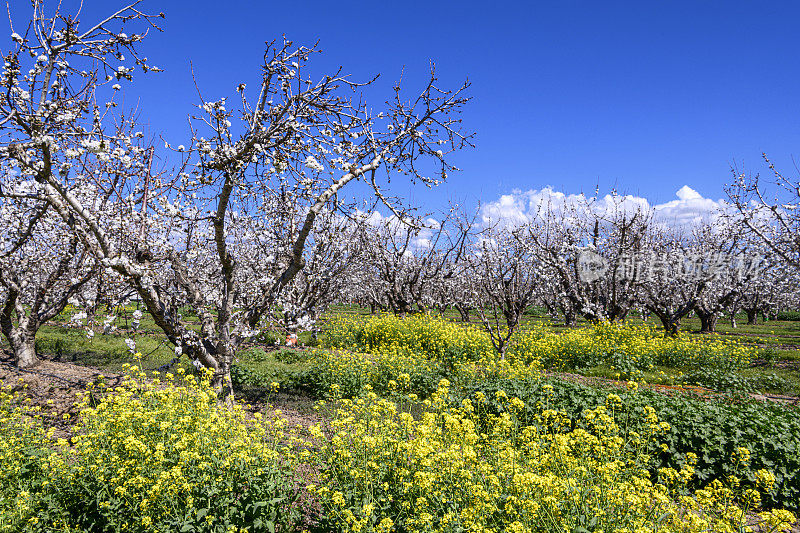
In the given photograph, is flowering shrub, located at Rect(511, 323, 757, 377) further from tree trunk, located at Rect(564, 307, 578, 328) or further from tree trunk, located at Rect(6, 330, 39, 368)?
tree trunk, located at Rect(6, 330, 39, 368)

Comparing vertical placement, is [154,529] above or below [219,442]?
below

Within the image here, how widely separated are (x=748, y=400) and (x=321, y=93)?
9.21m

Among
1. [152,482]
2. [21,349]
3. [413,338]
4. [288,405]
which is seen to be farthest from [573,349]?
[21,349]

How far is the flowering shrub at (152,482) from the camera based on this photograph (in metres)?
3.56

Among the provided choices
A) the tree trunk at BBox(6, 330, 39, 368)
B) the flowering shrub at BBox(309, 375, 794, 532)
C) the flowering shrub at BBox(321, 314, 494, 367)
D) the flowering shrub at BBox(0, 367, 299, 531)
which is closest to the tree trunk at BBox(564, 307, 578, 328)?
the flowering shrub at BBox(321, 314, 494, 367)

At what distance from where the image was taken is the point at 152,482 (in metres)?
3.73

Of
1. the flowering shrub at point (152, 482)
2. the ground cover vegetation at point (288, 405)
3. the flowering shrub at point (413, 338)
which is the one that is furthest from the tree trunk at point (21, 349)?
the flowering shrub at point (413, 338)

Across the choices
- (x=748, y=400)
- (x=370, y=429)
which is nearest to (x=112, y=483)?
(x=370, y=429)

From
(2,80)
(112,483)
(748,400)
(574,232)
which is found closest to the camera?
(112,483)

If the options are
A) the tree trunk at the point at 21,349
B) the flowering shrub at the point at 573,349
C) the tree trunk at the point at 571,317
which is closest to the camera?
the tree trunk at the point at 21,349

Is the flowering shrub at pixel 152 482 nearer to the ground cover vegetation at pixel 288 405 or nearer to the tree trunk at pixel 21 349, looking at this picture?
the ground cover vegetation at pixel 288 405

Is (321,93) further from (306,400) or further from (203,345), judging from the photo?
(306,400)

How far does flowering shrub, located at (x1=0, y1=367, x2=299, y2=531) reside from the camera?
3.56 meters

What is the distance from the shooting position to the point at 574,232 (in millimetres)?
22375
